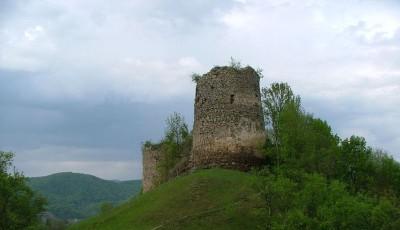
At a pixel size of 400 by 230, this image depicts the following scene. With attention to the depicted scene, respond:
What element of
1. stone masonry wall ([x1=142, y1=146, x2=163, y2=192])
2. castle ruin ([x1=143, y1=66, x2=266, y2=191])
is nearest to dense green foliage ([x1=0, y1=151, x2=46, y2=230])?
castle ruin ([x1=143, y1=66, x2=266, y2=191])

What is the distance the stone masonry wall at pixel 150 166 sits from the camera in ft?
181

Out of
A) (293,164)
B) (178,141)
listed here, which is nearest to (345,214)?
(293,164)

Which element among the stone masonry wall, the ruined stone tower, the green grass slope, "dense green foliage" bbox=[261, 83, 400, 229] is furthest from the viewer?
the stone masonry wall

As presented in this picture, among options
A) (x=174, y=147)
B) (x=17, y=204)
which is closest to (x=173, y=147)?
(x=174, y=147)

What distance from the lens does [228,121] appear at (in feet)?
137

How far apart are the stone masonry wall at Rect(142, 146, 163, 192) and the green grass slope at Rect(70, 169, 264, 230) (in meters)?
14.8

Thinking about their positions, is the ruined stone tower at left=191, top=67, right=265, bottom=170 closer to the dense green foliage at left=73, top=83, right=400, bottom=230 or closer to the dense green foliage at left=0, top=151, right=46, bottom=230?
the dense green foliage at left=73, top=83, right=400, bottom=230

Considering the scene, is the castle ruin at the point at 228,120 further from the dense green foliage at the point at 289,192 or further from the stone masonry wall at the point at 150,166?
the stone masonry wall at the point at 150,166

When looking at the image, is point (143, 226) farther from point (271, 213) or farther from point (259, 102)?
point (259, 102)

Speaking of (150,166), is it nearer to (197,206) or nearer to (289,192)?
(197,206)

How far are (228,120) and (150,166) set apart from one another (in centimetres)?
1672

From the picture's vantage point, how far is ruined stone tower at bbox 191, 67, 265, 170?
41.4 metres

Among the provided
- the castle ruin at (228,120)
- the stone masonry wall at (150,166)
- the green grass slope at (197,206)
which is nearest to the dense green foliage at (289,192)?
the green grass slope at (197,206)

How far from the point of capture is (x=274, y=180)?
103 feet
